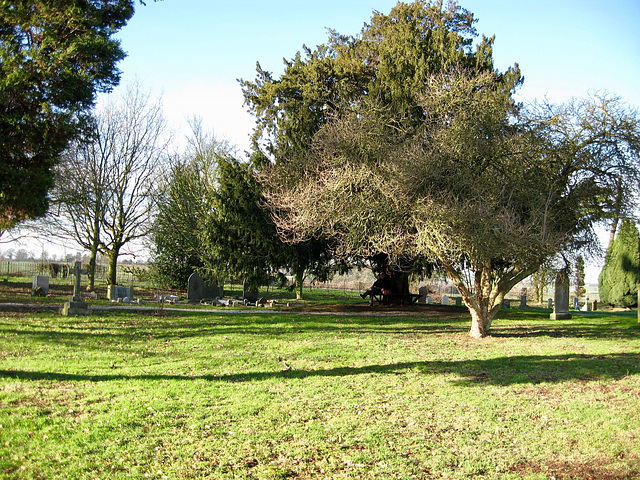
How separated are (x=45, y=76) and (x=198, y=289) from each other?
12.7 metres

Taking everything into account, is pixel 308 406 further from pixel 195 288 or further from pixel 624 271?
pixel 624 271

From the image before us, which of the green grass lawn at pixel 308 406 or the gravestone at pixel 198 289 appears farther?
the gravestone at pixel 198 289

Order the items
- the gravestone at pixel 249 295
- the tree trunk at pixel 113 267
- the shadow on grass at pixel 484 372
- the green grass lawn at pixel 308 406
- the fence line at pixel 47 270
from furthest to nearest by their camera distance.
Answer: the fence line at pixel 47 270 → the tree trunk at pixel 113 267 → the gravestone at pixel 249 295 → the shadow on grass at pixel 484 372 → the green grass lawn at pixel 308 406

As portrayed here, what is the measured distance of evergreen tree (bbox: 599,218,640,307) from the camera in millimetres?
26438

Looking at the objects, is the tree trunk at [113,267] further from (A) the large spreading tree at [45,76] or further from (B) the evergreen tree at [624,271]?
(B) the evergreen tree at [624,271]

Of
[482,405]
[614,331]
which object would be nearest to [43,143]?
[482,405]

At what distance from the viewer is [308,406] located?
6.79 meters

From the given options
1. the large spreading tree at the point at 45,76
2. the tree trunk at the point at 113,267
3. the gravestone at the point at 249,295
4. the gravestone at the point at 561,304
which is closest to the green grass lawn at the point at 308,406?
the large spreading tree at the point at 45,76

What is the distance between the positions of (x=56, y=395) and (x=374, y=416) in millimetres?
4266

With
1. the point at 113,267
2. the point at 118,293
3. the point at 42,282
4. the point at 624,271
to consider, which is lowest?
the point at 118,293

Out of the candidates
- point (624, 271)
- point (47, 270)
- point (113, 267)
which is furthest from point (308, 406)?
point (47, 270)

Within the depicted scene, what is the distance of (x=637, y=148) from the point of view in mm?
12234

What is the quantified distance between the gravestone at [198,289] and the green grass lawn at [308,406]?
1049 cm

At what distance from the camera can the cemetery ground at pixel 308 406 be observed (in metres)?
4.95
